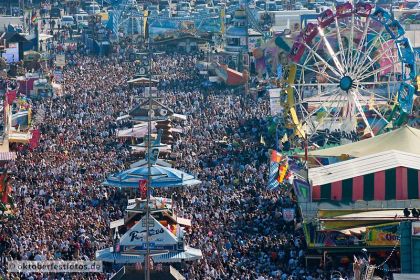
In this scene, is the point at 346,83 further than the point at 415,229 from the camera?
Yes

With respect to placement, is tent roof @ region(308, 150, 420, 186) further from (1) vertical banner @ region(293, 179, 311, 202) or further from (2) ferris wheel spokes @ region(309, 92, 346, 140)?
(2) ferris wheel spokes @ region(309, 92, 346, 140)

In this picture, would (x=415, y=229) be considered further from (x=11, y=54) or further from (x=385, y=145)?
(x=11, y=54)

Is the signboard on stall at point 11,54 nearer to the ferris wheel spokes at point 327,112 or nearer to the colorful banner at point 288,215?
the ferris wheel spokes at point 327,112

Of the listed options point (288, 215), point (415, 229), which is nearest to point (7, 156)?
point (288, 215)

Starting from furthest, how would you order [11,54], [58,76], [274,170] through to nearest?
[11,54], [58,76], [274,170]

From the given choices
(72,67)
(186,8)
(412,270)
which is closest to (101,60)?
(72,67)

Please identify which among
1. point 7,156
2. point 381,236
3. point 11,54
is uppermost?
point 381,236
